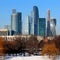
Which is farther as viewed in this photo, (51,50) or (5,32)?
(5,32)

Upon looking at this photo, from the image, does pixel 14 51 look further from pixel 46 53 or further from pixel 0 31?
pixel 0 31

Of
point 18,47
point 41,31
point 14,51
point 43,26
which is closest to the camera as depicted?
point 14,51

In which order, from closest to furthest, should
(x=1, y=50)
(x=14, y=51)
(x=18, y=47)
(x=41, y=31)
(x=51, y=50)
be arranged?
1. (x=1, y=50)
2. (x=51, y=50)
3. (x=14, y=51)
4. (x=18, y=47)
5. (x=41, y=31)

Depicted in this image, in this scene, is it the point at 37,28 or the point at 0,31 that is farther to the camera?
the point at 37,28

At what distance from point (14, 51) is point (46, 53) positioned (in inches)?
806

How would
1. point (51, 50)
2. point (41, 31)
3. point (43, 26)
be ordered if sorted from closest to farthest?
point (51, 50), point (41, 31), point (43, 26)

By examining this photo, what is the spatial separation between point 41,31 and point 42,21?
17997 millimetres

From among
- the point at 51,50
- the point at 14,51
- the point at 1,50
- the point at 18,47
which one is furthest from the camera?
the point at 18,47

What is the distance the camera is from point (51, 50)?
31516mm

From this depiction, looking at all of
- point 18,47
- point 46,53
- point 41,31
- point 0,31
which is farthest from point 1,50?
point 41,31

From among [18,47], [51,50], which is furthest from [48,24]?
[51,50]

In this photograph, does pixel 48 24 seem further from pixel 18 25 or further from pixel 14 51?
pixel 14 51

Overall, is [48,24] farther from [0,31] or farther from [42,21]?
[0,31]

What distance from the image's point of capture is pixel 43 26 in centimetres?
18688
